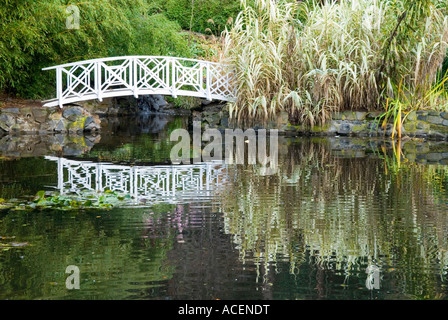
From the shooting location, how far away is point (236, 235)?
16.4 feet

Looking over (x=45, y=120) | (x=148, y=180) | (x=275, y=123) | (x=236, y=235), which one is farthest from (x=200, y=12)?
(x=236, y=235)

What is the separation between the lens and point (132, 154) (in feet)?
35.7

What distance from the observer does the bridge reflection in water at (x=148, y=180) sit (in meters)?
6.85

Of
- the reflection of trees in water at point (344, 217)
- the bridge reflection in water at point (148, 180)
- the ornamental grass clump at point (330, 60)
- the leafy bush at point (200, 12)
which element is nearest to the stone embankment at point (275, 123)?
the ornamental grass clump at point (330, 60)

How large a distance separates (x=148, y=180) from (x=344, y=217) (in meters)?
2.96

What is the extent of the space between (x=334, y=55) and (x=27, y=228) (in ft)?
32.0

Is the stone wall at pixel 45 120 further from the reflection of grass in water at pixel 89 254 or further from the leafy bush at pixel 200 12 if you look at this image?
the leafy bush at pixel 200 12

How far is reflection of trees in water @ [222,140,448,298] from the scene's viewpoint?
Result: 4.40 meters

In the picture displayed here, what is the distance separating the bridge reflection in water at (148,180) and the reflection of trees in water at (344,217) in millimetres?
331

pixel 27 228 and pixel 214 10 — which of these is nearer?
pixel 27 228

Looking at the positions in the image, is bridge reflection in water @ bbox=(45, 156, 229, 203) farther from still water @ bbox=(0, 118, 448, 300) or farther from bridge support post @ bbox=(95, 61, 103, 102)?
bridge support post @ bbox=(95, 61, 103, 102)

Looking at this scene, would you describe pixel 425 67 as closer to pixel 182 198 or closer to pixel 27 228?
pixel 182 198

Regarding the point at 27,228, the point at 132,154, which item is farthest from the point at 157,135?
the point at 27,228

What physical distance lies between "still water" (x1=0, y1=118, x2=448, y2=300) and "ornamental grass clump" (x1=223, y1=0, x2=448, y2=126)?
15.5 feet
